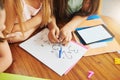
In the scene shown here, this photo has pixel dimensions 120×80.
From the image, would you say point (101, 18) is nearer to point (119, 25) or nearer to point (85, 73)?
point (119, 25)

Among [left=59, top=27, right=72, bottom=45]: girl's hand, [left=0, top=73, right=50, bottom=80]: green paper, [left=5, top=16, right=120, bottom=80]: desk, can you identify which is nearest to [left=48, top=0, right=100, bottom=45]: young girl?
[left=59, top=27, right=72, bottom=45]: girl's hand

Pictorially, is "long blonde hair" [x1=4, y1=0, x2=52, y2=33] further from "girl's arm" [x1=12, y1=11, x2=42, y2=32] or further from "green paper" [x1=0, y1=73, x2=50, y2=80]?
"green paper" [x1=0, y1=73, x2=50, y2=80]

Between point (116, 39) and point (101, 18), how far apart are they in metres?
0.20

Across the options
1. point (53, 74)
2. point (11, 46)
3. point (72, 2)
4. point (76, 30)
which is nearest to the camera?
point (53, 74)

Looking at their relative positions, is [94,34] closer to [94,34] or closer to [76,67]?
[94,34]

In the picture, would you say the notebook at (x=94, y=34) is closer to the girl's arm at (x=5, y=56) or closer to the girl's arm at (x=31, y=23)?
the girl's arm at (x=31, y=23)

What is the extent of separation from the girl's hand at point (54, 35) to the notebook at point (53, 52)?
0.06ft

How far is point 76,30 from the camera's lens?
118cm

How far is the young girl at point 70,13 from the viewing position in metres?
1.17

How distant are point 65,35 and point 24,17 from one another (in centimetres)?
28

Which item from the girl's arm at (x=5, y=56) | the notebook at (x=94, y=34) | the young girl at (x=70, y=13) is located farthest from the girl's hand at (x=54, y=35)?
the girl's arm at (x=5, y=56)

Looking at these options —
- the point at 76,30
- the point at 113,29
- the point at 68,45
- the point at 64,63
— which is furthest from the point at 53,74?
the point at 113,29

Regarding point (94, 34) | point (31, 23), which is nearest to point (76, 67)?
point (94, 34)

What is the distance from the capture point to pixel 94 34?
1148 mm
